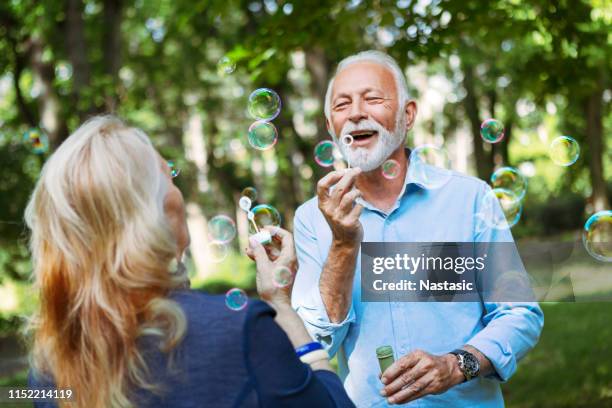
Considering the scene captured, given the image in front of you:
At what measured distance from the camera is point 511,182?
3766 mm

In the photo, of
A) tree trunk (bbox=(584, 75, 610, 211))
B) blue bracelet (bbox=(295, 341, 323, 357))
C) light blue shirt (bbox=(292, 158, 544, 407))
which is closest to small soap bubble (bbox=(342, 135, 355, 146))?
light blue shirt (bbox=(292, 158, 544, 407))

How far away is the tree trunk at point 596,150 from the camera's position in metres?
11.9

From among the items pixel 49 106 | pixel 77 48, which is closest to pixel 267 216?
pixel 77 48

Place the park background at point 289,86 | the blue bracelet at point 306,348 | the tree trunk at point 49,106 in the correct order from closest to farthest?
Result: the blue bracelet at point 306,348 → the park background at point 289,86 → the tree trunk at point 49,106

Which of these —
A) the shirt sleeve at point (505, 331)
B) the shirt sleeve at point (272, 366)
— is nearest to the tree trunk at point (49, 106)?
the shirt sleeve at point (505, 331)

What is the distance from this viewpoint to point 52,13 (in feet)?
38.2

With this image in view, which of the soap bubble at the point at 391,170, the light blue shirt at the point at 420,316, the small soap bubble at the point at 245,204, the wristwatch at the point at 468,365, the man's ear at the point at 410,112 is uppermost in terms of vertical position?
the man's ear at the point at 410,112

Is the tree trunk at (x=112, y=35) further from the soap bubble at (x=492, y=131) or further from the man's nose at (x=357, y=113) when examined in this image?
the man's nose at (x=357, y=113)

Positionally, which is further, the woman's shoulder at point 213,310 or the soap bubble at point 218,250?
the soap bubble at point 218,250

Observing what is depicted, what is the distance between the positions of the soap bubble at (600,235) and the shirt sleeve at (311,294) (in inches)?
59.6

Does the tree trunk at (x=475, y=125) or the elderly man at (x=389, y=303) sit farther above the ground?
the tree trunk at (x=475, y=125)

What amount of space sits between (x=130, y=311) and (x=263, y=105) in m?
2.25

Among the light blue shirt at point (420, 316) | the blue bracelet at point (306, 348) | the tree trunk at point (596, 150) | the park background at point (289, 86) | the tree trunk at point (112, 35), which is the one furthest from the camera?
the tree trunk at point (112, 35)

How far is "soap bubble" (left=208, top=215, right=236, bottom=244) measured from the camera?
3254mm
